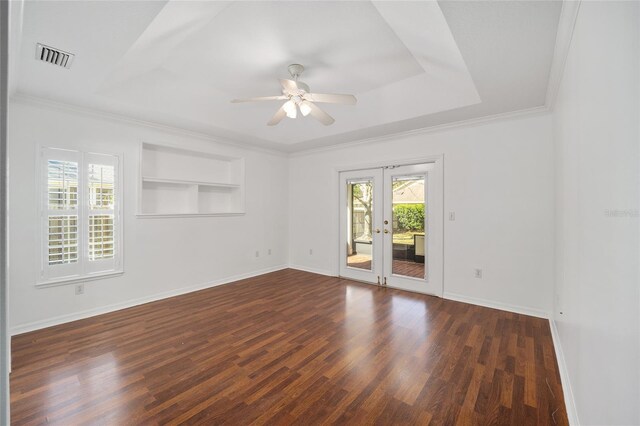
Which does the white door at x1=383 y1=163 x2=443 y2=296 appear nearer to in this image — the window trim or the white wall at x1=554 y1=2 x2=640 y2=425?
the white wall at x1=554 y1=2 x2=640 y2=425

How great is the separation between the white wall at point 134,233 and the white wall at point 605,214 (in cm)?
452

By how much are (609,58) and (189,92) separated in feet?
12.6

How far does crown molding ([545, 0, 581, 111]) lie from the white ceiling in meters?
0.05

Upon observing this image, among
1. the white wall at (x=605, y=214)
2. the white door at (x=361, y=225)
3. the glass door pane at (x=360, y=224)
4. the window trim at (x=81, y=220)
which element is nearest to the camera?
the white wall at (x=605, y=214)

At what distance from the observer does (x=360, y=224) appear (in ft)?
16.5

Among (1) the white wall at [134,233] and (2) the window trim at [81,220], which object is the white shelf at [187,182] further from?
(2) the window trim at [81,220]

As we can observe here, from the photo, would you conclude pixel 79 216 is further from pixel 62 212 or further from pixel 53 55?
pixel 53 55

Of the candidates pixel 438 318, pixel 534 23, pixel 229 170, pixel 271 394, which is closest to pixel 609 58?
pixel 534 23

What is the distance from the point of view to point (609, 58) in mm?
1098

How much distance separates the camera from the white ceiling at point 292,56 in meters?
1.87

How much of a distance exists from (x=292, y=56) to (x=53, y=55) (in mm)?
1999

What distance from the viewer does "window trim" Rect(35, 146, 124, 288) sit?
304 centimetres

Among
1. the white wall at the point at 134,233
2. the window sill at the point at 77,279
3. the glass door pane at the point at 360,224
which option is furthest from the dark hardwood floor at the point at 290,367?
the glass door pane at the point at 360,224

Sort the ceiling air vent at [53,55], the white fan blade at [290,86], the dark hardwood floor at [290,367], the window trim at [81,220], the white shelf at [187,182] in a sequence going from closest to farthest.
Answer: the dark hardwood floor at [290,367]
the ceiling air vent at [53,55]
the white fan blade at [290,86]
the window trim at [81,220]
the white shelf at [187,182]
